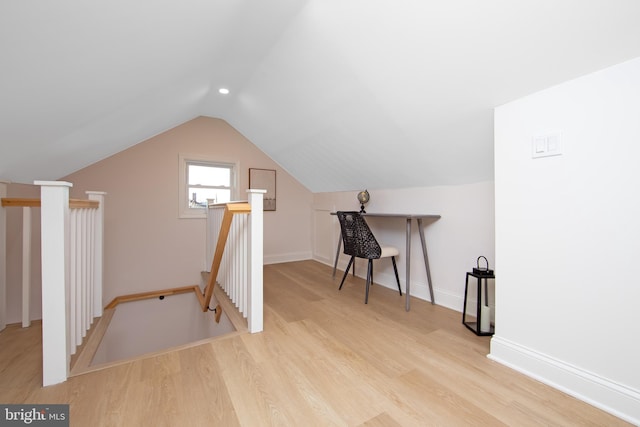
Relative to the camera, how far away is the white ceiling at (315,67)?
1108 mm

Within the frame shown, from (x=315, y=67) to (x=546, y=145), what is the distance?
5.27 ft

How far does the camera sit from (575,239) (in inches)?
48.9

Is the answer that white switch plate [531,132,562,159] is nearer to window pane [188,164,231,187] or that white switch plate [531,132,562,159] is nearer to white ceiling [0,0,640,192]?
white ceiling [0,0,640,192]

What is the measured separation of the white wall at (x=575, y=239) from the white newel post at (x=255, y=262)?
5.00ft

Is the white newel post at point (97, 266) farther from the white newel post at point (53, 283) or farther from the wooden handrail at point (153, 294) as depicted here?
the white newel post at point (53, 283)

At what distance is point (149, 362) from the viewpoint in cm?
148

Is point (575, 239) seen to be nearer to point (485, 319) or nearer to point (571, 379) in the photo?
point (571, 379)

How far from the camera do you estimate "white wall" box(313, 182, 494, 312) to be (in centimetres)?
214

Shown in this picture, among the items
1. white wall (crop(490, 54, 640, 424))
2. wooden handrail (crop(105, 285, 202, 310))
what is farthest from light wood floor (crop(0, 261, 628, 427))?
wooden handrail (crop(105, 285, 202, 310))

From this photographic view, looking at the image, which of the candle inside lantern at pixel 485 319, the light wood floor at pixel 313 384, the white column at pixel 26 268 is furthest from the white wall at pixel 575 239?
the white column at pixel 26 268

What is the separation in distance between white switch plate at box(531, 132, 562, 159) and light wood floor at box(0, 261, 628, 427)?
1.19m

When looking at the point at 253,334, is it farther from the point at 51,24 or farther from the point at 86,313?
the point at 51,24

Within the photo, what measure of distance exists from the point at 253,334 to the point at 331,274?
5.96ft

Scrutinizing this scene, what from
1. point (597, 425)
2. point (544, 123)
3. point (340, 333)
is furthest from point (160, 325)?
point (544, 123)
